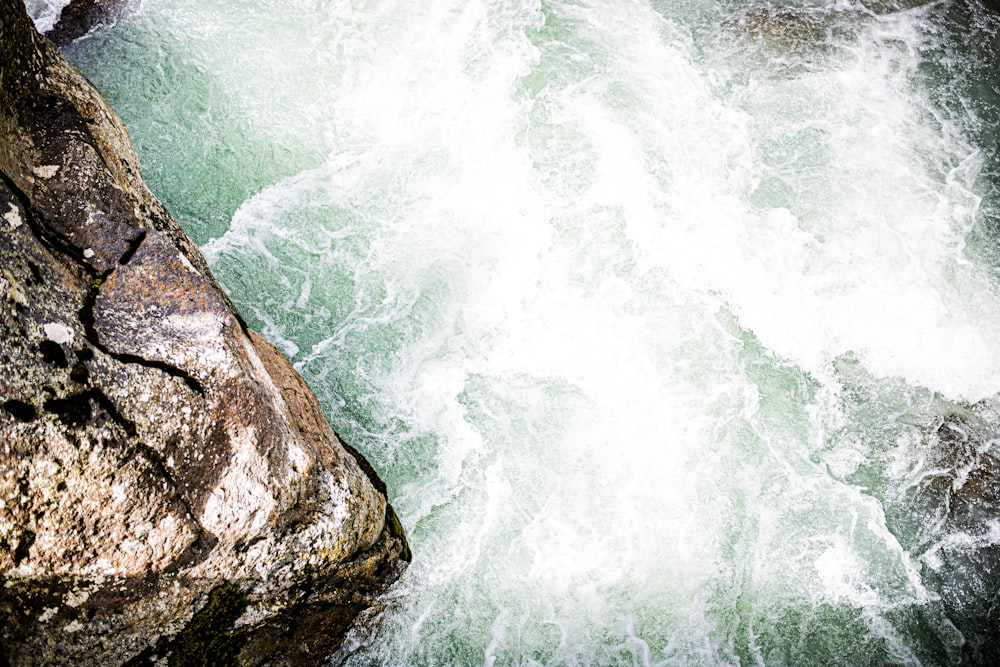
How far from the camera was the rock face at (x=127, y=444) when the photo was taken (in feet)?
8.63

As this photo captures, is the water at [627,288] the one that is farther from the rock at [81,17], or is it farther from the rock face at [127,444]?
the rock face at [127,444]

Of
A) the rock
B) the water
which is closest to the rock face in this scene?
the water

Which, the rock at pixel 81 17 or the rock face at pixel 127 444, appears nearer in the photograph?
the rock face at pixel 127 444

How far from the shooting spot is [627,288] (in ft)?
17.9

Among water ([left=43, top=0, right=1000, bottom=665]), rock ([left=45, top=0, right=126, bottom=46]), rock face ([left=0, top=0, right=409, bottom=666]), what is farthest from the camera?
rock ([left=45, top=0, right=126, bottom=46])

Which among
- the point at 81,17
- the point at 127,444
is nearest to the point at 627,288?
the point at 127,444

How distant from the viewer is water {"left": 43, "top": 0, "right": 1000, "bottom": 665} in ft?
14.5

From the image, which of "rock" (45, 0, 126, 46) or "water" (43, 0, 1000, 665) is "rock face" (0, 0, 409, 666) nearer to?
"water" (43, 0, 1000, 665)

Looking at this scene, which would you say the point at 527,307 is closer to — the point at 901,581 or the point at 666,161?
the point at 666,161

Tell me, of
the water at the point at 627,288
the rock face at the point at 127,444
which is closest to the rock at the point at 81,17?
the water at the point at 627,288

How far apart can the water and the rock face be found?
4.10 feet

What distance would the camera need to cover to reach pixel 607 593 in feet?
14.2

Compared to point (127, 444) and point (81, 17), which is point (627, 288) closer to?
point (127, 444)

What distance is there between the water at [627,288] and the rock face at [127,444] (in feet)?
4.10
